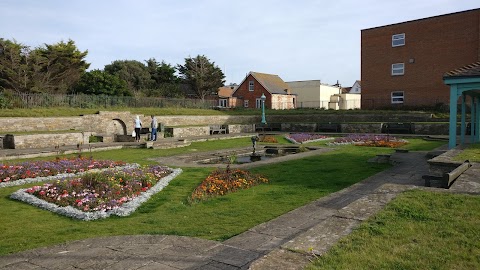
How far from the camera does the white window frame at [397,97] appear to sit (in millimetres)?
34281

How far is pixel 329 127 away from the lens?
1124 inches

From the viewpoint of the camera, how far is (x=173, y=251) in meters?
4.80

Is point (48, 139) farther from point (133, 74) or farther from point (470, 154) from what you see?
point (133, 74)

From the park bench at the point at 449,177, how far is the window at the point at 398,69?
28587mm

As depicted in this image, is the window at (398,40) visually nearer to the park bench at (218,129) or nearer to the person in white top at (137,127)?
the park bench at (218,129)

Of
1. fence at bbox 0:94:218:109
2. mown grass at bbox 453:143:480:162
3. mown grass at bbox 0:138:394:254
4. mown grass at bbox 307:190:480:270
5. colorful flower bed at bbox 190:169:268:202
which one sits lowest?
mown grass at bbox 0:138:394:254

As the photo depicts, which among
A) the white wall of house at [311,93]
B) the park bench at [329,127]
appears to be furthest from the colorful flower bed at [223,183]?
the white wall of house at [311,93]

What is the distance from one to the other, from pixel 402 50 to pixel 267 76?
84.1ft

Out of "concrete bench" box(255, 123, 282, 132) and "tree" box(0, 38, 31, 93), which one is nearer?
"tree" box(0, 38, 31, 93)

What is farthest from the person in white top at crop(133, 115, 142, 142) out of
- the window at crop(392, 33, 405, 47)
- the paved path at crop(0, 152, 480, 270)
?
the window at crop(392, 33, 405, 47)

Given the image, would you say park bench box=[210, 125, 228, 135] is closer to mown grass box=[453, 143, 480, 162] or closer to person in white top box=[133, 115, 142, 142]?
person in white top box=[133, 115, 142, 142]

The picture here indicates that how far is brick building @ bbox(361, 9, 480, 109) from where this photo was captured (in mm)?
30500

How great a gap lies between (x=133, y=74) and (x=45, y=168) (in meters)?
44.6

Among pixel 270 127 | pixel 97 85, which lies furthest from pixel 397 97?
pixel 97 85
